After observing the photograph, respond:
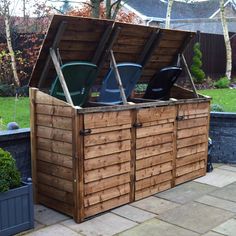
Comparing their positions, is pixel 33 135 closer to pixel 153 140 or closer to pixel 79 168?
pixel 79 168

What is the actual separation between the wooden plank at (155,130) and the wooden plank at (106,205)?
0.68 m

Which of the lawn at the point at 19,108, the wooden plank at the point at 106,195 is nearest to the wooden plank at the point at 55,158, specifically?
the wooden plank at the point at 106,195

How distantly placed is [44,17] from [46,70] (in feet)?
28.3

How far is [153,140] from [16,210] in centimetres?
163

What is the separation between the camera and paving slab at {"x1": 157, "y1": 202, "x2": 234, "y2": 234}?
3.44m

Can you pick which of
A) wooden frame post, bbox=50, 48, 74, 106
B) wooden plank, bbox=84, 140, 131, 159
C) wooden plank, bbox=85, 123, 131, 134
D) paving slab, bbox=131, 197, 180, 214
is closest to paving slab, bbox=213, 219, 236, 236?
paving slab, bbox=131, 197, 180, 214

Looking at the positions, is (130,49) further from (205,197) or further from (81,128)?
(205,197)

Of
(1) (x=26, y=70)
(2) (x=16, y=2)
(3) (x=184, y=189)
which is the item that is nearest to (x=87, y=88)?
(3) (x=184, y=189)

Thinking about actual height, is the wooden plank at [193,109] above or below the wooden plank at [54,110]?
below

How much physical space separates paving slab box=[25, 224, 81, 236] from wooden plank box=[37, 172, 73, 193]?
0.35 m

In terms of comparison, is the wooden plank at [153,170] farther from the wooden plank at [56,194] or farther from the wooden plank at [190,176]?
the wooden plank at [56,194]

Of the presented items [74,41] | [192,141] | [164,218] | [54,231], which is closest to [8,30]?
[74,41]

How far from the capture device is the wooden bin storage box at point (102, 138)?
11.3ft

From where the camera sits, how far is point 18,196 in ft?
10.6
